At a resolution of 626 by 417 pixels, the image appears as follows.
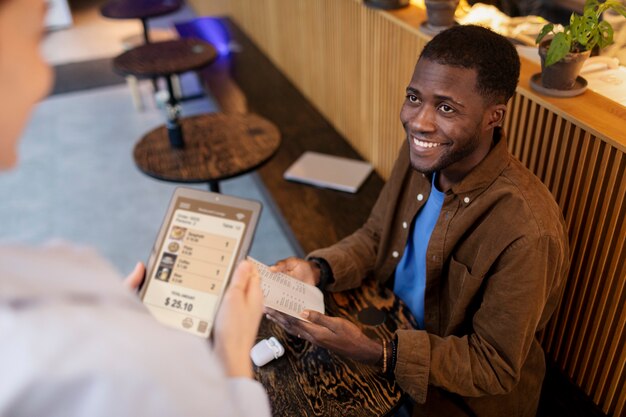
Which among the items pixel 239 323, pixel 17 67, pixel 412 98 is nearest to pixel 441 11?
pixel 412 98

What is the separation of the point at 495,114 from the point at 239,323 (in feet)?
2.42

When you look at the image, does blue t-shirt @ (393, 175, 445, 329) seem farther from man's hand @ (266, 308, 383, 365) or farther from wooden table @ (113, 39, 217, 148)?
wooden table @ (113, 39, 217, 148)

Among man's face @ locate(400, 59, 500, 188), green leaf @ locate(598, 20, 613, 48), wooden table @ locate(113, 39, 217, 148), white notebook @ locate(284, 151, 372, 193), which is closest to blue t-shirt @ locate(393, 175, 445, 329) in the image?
man's face @ locate(400, 59, 500, 188)

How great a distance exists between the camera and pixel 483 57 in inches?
46.3

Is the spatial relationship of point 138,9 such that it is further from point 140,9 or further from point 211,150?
point 211,150

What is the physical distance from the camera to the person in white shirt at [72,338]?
52 centimetres

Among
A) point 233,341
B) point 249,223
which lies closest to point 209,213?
point 249,223

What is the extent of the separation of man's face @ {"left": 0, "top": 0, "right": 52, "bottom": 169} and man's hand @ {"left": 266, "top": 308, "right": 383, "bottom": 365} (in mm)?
766

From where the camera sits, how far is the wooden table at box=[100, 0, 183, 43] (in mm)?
4109

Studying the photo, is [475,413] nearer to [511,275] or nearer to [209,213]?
[511,275]

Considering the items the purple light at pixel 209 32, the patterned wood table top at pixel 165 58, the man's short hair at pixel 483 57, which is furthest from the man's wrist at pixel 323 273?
the purple light at pixel 209 32

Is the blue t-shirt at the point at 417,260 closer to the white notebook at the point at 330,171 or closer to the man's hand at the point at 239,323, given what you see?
the man's hand at the point at 239,323

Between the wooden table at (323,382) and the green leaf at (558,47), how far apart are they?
0.73m

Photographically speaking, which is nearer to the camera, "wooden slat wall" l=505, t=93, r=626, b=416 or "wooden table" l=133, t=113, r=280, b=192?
"wooden slat wall" l=505, t=93, r=626, b=416
